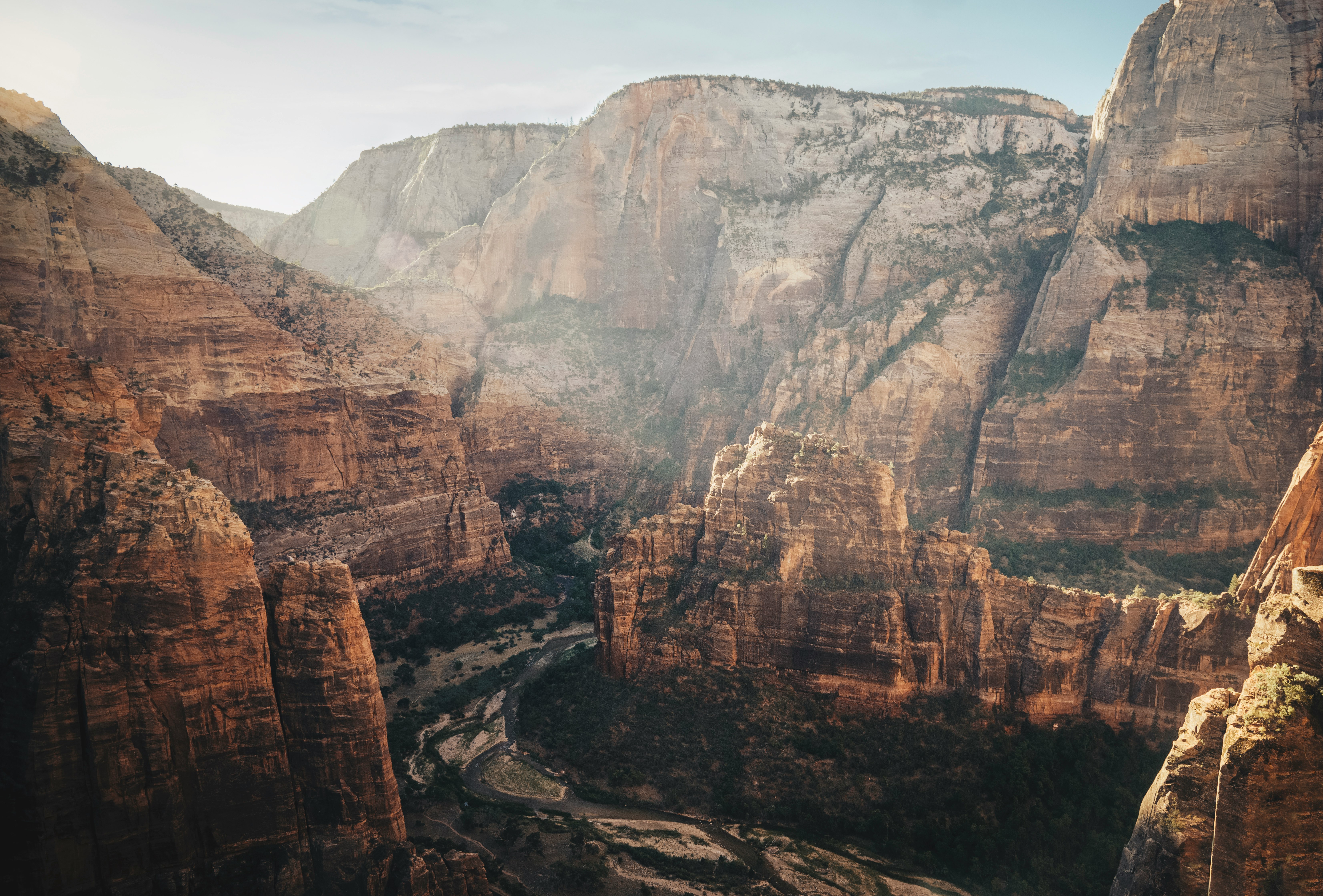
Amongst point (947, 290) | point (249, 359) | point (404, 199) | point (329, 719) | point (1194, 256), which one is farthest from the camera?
point (404, 199)

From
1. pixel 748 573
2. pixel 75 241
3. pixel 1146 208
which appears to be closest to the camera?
pixel 748 573

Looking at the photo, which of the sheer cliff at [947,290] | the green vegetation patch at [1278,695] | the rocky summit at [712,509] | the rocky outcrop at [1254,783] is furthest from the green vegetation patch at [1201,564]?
the green vegetation patch at [1278,695]

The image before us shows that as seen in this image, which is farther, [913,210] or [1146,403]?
[913,210]

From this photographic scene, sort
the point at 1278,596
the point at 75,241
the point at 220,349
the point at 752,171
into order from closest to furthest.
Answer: the point at 1278,596
the point at 75,241
the point at 220,349
the point at 752,171

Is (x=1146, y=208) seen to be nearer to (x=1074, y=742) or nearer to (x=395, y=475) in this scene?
(x=1074, y=742)

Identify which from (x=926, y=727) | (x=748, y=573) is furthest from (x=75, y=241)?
(x=926, y=727)

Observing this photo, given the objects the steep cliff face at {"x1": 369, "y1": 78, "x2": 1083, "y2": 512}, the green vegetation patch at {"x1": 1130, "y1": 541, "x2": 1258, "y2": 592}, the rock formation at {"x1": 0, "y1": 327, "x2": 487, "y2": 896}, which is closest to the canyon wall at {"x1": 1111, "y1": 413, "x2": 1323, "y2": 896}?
the rock formation at {"x1": 0, "y1": 327, "x2": 487, "y2": 896}

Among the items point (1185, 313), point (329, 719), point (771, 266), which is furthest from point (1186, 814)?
point (771, 266)

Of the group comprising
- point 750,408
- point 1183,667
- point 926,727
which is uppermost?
point 750,408

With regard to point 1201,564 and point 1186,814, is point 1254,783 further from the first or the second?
point 1201,564
